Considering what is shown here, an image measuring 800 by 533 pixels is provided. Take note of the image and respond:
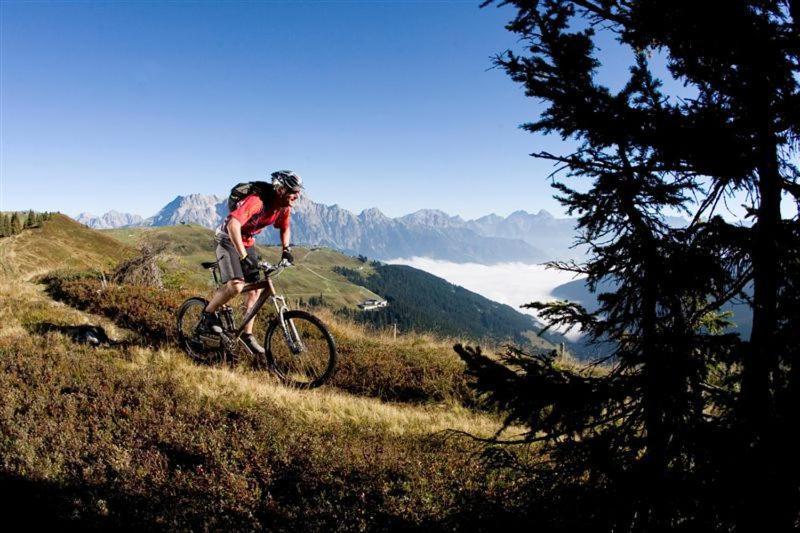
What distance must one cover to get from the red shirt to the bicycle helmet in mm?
492

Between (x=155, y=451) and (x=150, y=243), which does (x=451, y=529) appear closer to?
(x=155, y=451)

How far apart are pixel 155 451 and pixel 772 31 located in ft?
22.5

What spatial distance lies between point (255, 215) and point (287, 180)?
0.93 metres

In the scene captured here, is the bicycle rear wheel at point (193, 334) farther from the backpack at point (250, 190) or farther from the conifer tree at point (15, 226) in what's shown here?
the conifer tree at point (15, 226)

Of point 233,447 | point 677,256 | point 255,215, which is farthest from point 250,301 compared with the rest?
point 677,256

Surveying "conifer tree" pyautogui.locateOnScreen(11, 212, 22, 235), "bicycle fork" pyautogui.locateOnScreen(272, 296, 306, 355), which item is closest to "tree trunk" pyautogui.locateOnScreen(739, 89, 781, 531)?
"bicycle fork" pyautogui.locateOnScreen(272, 296, 306, 355)

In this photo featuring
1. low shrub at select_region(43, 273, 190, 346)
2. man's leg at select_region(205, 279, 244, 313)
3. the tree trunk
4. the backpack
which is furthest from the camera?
low shrub at select_region(43, 273, 190, 346)

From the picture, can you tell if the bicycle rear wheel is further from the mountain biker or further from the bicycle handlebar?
the bicycle handlebar

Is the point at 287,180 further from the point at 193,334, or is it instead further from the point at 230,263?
the point at 193,334

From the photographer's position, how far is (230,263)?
838cm

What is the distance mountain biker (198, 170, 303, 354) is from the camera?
26.0ft

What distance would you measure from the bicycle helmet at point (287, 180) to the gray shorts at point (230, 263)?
149 centimetres

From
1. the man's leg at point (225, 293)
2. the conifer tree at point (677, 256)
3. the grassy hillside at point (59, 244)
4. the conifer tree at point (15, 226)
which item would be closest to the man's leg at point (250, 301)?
the man's leg at point (225, 293)

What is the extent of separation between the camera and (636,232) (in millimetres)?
3258
